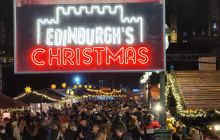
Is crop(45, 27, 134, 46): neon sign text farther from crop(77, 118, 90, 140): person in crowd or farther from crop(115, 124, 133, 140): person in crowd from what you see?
crop(77, 118, 90, 140): person in crowd

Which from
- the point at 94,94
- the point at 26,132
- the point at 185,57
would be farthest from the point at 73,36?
the point at 94,94

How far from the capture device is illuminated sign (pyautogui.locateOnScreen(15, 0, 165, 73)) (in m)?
10.3

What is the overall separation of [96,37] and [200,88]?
10.8 metres

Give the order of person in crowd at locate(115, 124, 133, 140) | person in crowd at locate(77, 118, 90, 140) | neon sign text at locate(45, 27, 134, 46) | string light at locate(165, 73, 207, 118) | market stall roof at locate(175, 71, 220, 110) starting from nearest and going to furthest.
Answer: neon sign text at locate(45, 27, 134, 46), person in crowd at locate(115, 124, 133, 140), person in crowd at locate(77, 118, 90, 140), string light at locate(165, 73, 207, 118), market stall roof at locate(175, 71, 220, 110)

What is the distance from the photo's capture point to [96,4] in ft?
34.1

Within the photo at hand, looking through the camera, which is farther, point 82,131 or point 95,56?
point 82,131

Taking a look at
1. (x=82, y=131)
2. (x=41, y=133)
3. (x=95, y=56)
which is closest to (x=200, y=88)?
(x=82, y=131)

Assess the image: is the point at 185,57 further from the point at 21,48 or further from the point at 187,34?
the point at 187,34

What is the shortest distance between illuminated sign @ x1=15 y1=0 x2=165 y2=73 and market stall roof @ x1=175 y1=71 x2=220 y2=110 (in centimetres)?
893

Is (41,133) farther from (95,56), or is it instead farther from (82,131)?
(95,56)

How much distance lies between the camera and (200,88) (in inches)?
800

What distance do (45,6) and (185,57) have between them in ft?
68.6

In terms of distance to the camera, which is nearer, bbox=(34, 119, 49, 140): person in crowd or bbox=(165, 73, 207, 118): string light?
bbox=(165, 73, 207, 118): string light

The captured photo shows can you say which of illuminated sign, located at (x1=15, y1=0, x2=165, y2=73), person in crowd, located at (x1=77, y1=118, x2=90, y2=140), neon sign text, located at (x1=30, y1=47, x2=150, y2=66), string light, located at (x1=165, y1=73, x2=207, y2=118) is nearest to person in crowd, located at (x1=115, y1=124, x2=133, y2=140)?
illuminated sign, located at (x1=15, y1=0, x2=165, y2=73)
